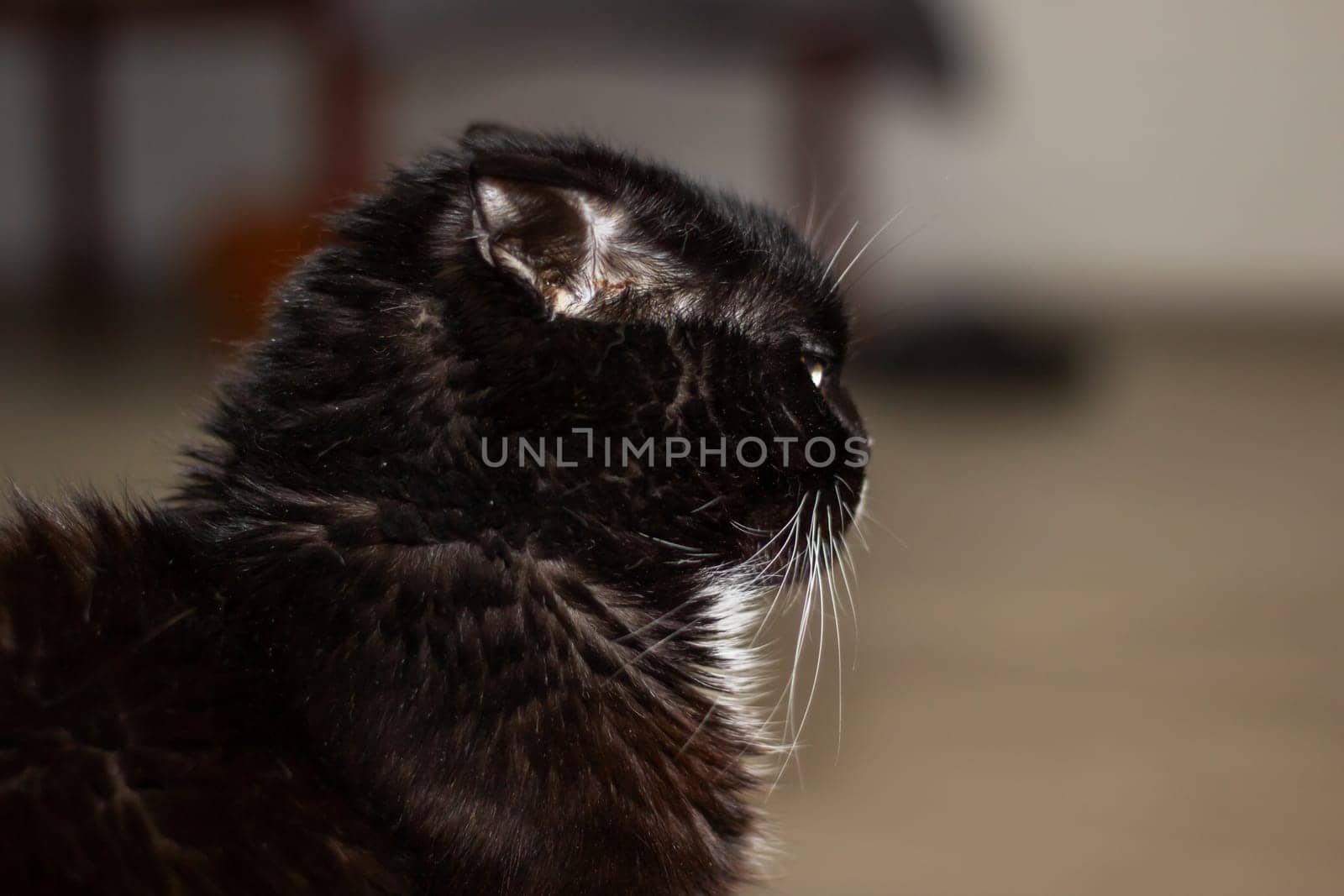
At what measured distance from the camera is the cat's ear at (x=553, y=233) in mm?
704

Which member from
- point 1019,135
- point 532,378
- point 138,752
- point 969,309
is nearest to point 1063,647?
point 532,378

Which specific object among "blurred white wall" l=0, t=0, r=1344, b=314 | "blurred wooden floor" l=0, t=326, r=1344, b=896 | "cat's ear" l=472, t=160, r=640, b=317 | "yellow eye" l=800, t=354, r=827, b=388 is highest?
"blurred white wall" l=0, t=0, r=1344, b=314

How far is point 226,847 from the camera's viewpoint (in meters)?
0.62

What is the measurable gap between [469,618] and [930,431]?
2500 mm

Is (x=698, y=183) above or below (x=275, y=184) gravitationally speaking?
below

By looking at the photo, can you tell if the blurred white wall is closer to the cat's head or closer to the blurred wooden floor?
the blurred wooden floor

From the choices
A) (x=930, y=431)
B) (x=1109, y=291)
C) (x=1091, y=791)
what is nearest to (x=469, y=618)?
(x=1091, y=791)

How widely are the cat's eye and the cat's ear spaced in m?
0.14

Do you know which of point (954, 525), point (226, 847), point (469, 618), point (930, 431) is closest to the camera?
point (226, 847)

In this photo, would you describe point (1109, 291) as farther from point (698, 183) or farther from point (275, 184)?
point (698, 183)

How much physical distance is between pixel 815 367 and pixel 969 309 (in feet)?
10.4

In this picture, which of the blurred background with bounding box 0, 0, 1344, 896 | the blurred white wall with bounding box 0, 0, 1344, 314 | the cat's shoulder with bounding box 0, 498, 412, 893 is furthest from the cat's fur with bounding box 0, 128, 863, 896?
the blurred white wall with bounding box 0, 0, 1344, 314

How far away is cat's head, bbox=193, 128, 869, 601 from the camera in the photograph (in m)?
0.74

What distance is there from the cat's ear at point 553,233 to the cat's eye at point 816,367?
0.47 feet
